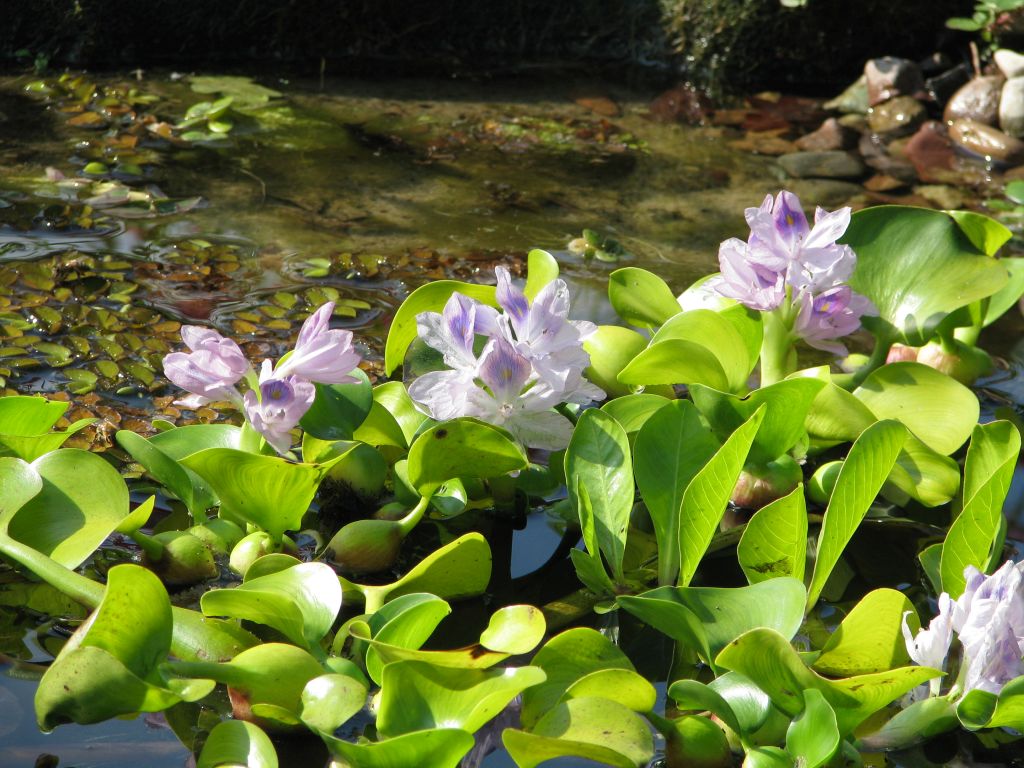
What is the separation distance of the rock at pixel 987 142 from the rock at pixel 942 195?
1.40ft

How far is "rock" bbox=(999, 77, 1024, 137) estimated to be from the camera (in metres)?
4.08

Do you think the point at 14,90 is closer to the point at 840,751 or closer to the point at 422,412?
the point at 422,412

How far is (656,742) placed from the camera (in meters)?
1.45

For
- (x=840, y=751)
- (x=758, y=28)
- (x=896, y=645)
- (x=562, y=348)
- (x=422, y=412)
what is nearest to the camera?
(x=840, y=751)

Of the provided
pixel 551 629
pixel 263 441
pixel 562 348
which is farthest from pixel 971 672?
pixel 263 441

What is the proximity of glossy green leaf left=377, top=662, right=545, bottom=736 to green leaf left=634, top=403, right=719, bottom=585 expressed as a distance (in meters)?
0.40

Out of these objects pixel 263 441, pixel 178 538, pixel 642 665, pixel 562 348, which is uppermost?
pixel 562 348

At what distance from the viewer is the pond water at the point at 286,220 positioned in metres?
1.89

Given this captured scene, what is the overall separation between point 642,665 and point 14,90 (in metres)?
3.16

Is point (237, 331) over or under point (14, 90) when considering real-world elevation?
under

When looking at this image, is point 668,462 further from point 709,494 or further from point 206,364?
point 206,364

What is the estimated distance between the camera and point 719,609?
144cm

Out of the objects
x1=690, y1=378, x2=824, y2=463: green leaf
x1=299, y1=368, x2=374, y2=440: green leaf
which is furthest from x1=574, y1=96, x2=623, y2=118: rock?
x1=299, y1=368, x2=374, y2=440: green leaf

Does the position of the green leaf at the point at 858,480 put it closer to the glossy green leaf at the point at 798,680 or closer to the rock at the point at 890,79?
the glossy green leaf at the point at 798,680
